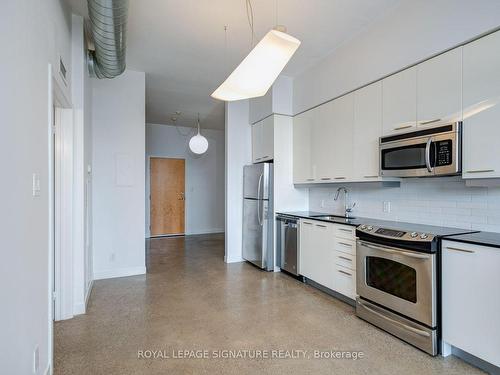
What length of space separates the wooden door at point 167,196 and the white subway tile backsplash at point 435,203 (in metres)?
5.12

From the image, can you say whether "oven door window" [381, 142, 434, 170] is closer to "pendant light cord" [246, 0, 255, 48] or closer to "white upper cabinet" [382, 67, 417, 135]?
"white upper cabinet" [382, 67, 417, 135]

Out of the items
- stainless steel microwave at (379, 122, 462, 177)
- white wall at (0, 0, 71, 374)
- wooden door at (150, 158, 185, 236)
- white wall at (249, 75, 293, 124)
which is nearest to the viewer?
white wall at (0, 0, 71, 374)

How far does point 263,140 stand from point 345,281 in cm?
255

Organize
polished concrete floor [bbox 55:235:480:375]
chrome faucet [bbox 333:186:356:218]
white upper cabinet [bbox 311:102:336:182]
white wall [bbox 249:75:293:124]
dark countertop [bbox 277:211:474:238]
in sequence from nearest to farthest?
polished concrete floor [bbox 55:235:480:375] → dark countertop [bbox 277:211:474:238] → white upper cabinet [bbox 311:102:336:182] → chrome faucet [bbox 333:186:356:218] → white wall [bbox 249:75:293:124]

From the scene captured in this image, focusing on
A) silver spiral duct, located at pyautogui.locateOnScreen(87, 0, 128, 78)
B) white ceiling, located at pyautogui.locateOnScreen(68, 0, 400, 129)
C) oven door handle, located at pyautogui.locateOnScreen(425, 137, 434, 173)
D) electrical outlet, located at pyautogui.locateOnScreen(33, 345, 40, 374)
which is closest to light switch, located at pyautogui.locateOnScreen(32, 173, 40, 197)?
electrical outlet, located at pyautogui.locateOnScreen(33, 345, 40, 374)

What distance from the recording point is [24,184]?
1452 millimetres

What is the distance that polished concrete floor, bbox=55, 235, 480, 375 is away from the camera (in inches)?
82.0

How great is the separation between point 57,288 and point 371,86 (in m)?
3.83

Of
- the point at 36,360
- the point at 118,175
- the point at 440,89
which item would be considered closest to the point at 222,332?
the point at 36,360

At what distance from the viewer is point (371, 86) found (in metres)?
3.14

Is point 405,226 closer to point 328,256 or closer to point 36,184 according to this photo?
point 328,256

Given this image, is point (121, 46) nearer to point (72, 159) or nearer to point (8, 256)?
point (72, 159)

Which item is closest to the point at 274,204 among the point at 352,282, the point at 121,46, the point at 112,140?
the point at 352,282

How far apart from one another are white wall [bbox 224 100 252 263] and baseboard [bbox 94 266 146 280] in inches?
56.8
